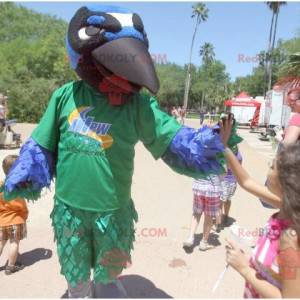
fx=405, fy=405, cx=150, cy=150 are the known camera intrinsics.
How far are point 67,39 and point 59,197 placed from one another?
1033mm

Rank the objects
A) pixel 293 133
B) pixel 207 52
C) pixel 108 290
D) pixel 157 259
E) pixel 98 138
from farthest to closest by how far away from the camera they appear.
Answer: pixel 207 52 < pixel 157 259 < pixel 293 133 < pixel 108 290 < pixel 98 138

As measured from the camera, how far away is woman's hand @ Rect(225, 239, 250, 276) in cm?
204

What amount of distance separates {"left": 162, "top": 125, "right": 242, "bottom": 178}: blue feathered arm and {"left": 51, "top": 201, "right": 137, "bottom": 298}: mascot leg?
503 millimetres

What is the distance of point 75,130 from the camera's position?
2.55 meters

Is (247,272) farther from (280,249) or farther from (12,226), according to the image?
(12,226)

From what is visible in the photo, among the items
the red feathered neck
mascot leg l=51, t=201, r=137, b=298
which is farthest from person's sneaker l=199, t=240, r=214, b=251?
the red feathered neck

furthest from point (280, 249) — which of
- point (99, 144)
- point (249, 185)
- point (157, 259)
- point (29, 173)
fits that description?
point (157, 259)

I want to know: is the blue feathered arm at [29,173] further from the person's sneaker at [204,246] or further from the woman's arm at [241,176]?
the person's sneaker at [204,246]

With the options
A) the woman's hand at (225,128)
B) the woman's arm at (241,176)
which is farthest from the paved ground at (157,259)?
the woman's hand at (225,128)

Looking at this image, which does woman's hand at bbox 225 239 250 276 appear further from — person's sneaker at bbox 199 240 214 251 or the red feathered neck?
person's sneaker at bbox 199 240 214 251

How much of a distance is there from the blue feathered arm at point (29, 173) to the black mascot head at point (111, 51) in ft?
1.88

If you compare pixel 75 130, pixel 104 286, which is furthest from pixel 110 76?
pixel 104 286

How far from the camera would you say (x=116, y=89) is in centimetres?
253

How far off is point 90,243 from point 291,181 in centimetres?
145
